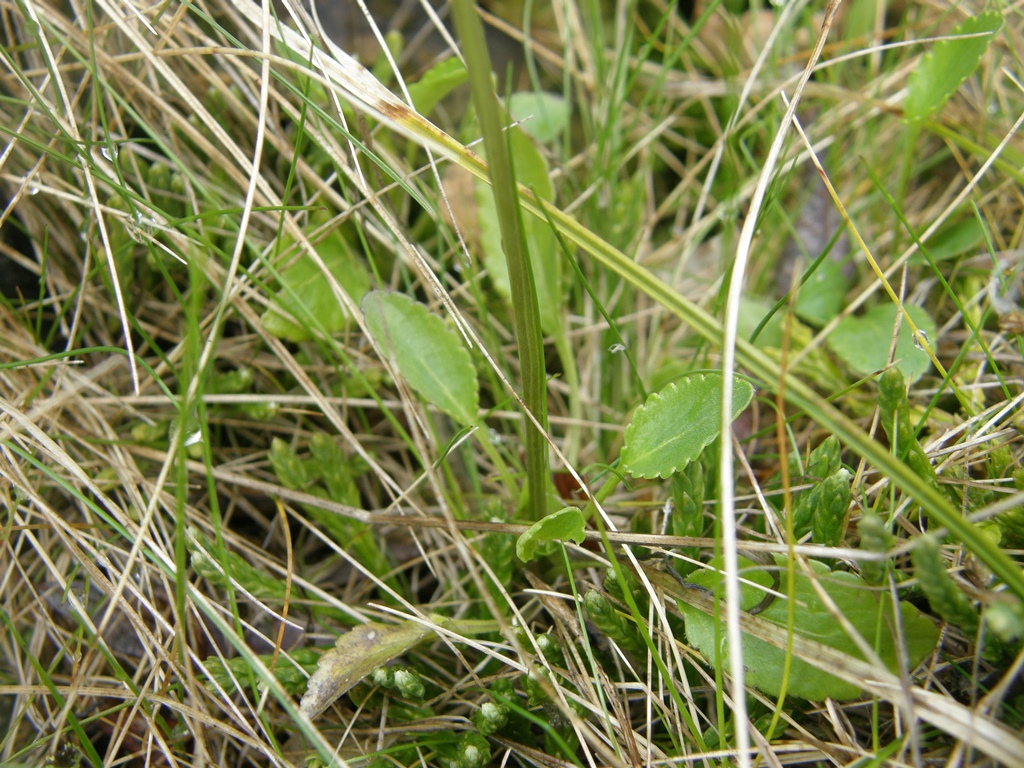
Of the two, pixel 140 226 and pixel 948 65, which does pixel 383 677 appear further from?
pixel 948 65

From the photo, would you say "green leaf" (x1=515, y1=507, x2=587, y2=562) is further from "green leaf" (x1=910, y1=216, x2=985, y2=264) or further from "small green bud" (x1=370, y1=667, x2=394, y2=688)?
"green leaf" (x1=910, y1=216, x2=985, y2=264)

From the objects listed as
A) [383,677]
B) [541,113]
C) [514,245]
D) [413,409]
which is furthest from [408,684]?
[541,113]

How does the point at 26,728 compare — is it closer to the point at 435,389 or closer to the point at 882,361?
the point at 435,389

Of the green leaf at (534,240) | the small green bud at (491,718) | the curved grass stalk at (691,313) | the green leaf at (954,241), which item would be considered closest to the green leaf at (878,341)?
the green leaf at (954,241)

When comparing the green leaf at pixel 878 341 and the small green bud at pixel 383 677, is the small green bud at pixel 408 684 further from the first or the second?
the green leaf at pixel 878 341

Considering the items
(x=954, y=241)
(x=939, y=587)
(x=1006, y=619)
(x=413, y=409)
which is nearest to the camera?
(x=1006, y=619)

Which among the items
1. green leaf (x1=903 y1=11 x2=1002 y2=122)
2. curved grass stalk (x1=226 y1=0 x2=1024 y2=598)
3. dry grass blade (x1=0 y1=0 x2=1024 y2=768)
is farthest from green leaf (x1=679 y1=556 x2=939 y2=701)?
green leaf (x1=903 y1=11 x2=1002 y2=122)

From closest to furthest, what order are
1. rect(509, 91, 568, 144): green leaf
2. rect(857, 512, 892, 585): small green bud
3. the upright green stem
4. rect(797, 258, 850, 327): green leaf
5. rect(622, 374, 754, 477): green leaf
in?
1. the upright green stem
2. rect(857, 512, 892, 585): small green bud
3. rect(622, 374, 754, 477): green leaf
4. rect(797, 258, 850, 327): green leaf
5. rect(509, 91, 568, 144): green leaf

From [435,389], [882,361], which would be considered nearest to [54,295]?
[435,389]
